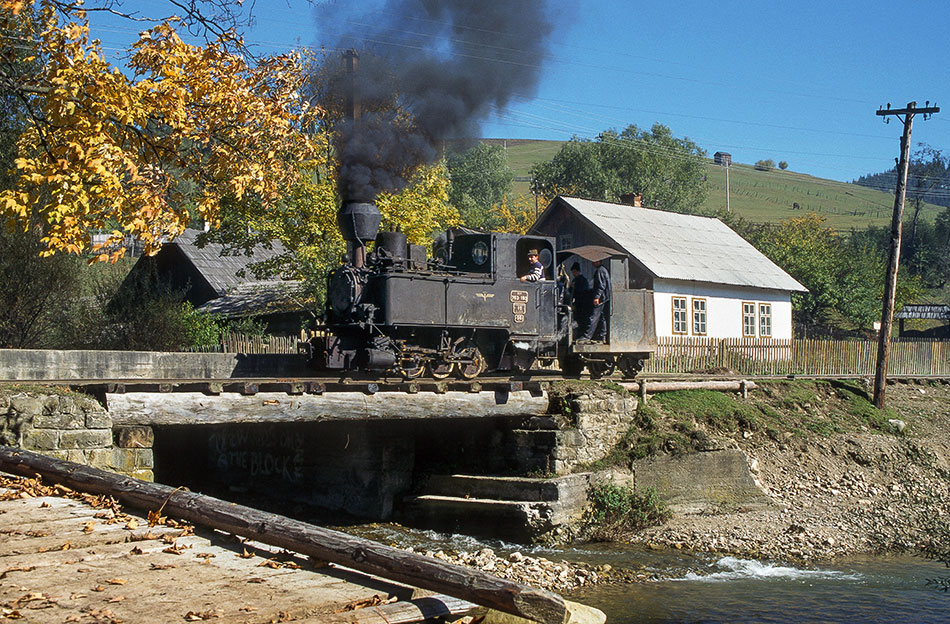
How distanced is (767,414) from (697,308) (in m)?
13.8

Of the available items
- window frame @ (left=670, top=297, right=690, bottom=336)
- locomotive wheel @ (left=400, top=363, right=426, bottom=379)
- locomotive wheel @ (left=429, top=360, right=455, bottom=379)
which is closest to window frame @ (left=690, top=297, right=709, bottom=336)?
window frame @ (left=670, top=297, right=690, bottom=336)

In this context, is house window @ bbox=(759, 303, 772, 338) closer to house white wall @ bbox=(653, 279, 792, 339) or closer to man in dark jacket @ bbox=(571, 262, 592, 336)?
house white wall @ bbox=(653, 279, 792, 339)

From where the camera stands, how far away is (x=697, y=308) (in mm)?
32438

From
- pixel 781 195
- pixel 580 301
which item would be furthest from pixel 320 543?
pixel 781 195

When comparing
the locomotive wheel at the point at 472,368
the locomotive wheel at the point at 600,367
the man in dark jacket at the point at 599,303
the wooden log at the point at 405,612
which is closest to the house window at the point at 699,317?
the locomotive wheel at the point at 600,367

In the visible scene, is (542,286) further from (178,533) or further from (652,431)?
(178,533)

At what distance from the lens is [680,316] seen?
3177 centimetres

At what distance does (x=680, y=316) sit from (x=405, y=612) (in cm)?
2748

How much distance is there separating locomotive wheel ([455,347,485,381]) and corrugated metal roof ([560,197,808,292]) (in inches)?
576

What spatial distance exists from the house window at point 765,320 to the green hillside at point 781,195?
59.4 metres

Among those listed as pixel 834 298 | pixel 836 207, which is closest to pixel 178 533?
pixel 834 298

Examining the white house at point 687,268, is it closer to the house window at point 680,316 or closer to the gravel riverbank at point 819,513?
the house window at point 680,316

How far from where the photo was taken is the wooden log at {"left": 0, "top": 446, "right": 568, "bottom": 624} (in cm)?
529

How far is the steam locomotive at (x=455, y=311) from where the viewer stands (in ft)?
50.3
